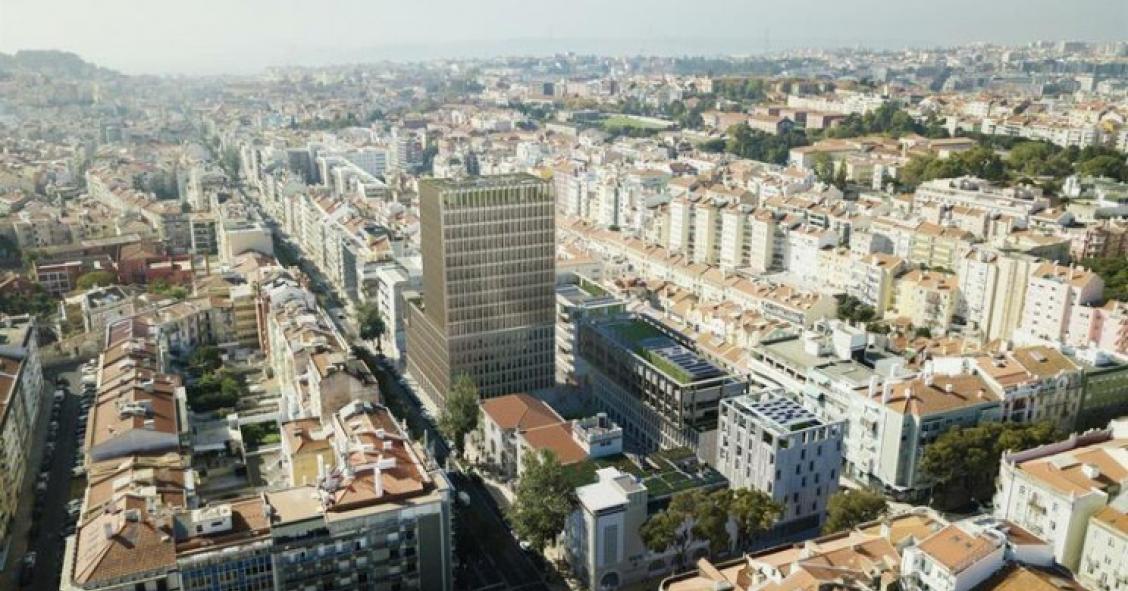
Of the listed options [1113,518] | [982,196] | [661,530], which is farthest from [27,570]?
[982,196]

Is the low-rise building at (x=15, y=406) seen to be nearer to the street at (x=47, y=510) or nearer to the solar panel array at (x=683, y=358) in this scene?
the street at (x=47, y=510)

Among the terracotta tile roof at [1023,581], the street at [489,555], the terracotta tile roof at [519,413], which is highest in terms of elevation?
the terracotta tile roof at [1023,581]

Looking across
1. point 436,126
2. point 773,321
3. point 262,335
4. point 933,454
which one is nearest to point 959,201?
point 773,321

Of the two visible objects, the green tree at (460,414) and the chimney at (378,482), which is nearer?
the chimney at (378,482)

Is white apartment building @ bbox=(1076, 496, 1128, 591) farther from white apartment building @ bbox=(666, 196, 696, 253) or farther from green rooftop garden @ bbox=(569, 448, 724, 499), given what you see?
white apartment building @ bbox=(666, 196, 696, 253)

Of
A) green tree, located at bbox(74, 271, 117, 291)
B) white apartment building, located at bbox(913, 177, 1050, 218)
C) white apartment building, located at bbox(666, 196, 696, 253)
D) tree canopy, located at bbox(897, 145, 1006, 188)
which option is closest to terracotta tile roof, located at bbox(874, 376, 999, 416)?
white apartment building, located at bbox(913, 177, 1050, 218)

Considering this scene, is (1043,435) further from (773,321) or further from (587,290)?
(587,290)

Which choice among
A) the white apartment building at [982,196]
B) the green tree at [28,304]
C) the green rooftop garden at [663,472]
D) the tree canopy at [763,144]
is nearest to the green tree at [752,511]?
the green rooftop garden at [663,472]

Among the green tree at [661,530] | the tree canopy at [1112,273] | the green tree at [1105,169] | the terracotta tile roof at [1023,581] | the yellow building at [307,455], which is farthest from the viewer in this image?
the green tree at [1105,169]
